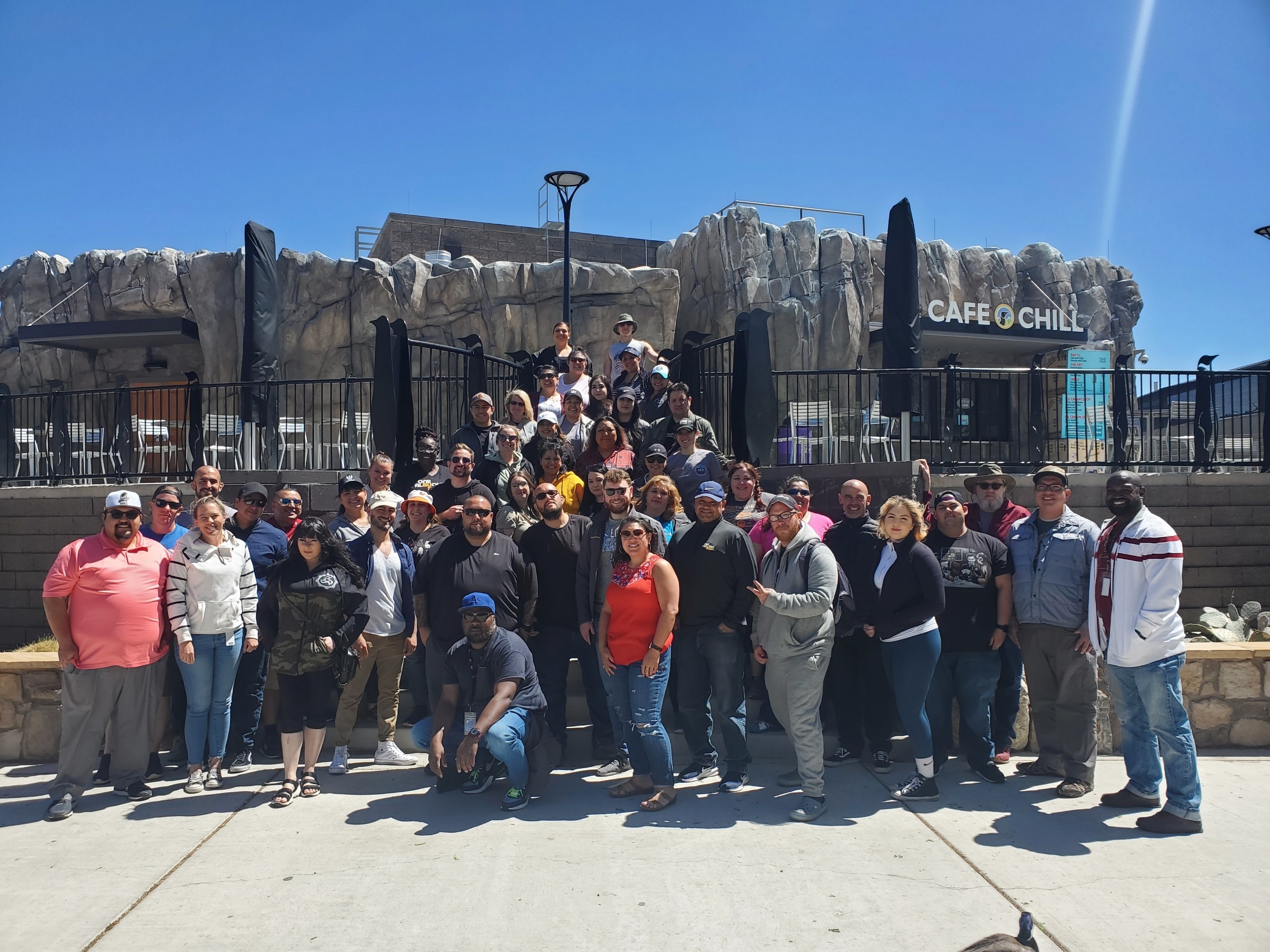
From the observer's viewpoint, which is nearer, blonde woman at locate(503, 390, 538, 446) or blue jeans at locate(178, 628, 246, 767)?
blue jeans at locate(178, 628, 246, 767)

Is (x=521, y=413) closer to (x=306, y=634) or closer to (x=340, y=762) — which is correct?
(x=306, y=634)

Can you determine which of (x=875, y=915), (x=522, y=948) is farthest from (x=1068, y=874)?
(x=522, y=948)

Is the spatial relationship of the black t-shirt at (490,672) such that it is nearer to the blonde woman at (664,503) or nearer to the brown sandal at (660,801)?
the brown sandal at (660,801)

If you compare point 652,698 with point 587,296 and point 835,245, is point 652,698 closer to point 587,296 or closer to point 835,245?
point 587,296

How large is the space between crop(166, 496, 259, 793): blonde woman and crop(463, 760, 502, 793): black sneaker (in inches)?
64.0

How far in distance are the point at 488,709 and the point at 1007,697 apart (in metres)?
3.49

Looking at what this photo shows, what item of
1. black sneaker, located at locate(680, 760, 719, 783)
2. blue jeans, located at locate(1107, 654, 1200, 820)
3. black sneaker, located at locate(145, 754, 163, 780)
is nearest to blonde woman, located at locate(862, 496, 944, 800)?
blue jeans, located at locate(1107, 654, 1200, 820)

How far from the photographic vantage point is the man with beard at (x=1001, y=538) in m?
5.61

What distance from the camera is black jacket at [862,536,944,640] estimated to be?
4.91m

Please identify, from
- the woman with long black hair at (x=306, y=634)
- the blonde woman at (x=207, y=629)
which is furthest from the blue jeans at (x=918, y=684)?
the blonde woman at (x=207, y=629)

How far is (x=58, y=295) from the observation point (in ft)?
70.8

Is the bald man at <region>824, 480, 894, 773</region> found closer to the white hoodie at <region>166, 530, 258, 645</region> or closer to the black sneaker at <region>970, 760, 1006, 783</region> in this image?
the black sneaker at <region>970, 760, 1006, 783</region>

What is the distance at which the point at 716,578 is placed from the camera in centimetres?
512

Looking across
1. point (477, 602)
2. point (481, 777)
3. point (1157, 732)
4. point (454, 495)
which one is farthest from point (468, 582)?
point (1157, 732)
